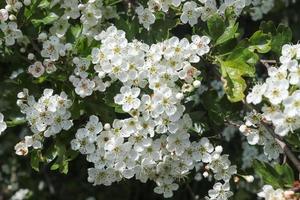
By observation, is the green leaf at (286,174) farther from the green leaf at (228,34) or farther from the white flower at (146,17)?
the white flower at (146,17)

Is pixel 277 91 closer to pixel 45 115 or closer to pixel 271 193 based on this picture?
pixel 271 193

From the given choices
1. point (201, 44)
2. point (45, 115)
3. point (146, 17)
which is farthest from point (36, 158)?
point (201, 44)

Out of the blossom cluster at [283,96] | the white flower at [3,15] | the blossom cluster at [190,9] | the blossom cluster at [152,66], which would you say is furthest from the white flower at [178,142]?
the white flower at [3,15]

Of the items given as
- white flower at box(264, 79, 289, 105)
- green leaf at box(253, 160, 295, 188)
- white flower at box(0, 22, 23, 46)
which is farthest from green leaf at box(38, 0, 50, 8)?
green leaf at box(253, 160, 295, 188)

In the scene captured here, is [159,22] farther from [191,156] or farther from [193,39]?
[191,156]

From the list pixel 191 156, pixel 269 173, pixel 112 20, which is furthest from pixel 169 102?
pixel 112 20

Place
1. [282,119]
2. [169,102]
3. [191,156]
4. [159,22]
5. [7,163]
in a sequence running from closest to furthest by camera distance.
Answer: [282,119]
[169,102]
[191,156]
[159,22]
[7,163]
